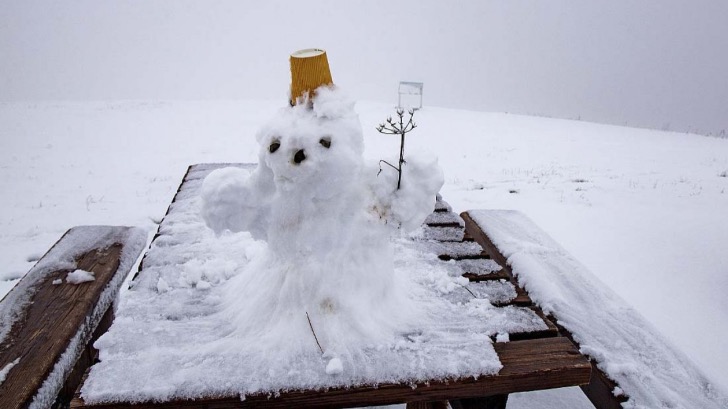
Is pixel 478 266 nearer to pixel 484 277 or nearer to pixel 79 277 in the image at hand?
pixel 484 277

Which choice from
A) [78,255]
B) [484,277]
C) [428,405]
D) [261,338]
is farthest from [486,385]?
[78,255]

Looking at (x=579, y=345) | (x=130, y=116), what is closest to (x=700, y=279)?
(x=579, y=345)

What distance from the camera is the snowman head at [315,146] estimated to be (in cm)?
153

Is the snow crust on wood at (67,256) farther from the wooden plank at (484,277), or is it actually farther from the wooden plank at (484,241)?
the wooden plank at (484,241)

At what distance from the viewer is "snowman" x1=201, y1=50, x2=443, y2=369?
5.36ft

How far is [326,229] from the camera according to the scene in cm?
170

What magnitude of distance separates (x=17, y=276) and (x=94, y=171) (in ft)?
9.90

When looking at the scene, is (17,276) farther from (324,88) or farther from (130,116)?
(130,116)

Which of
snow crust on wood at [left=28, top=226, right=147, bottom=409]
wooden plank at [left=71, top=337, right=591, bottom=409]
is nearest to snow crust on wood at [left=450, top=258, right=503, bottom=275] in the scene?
wooden plank at [left=71, top=337, right=591, bottom=409]

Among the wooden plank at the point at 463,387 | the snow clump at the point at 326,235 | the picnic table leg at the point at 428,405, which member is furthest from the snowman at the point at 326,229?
the picnic table leg at the point at 428,405

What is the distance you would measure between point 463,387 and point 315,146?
0.94m

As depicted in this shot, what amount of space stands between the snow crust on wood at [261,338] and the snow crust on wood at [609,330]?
1.00 ft

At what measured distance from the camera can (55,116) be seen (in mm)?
9039

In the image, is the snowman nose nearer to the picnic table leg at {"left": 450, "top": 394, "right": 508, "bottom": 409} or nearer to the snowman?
the snowman
